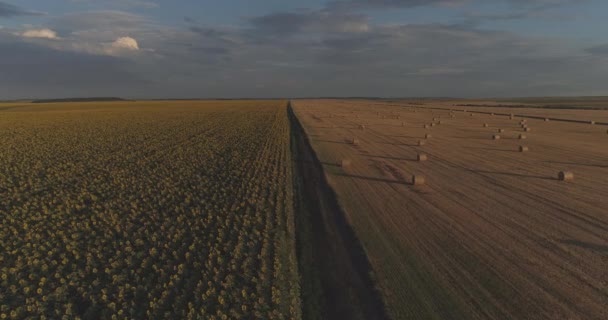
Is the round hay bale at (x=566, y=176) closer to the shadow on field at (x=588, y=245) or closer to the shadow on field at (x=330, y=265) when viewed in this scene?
the shadow on field at (x=588, y=245)

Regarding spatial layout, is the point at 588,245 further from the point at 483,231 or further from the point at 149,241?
the point at 149,241

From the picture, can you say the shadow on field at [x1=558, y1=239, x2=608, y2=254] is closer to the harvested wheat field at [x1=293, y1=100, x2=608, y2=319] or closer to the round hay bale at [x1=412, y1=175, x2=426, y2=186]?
the harvested wheat field at [x1=293, y1=100, x2=608, y2=319]

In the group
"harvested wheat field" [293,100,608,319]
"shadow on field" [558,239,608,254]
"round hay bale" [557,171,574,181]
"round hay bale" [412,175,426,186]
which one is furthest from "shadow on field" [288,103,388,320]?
"round hay bale" [557,171,574,181]

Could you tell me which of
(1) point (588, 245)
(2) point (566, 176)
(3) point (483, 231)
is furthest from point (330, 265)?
(2) point (566, 176)

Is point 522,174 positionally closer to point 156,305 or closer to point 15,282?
point 156,305

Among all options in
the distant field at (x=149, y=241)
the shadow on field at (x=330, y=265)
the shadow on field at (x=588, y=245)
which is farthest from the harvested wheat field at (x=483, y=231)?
the distant field at (x=149, y=241)

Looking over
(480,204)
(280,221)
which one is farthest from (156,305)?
(480,204)
